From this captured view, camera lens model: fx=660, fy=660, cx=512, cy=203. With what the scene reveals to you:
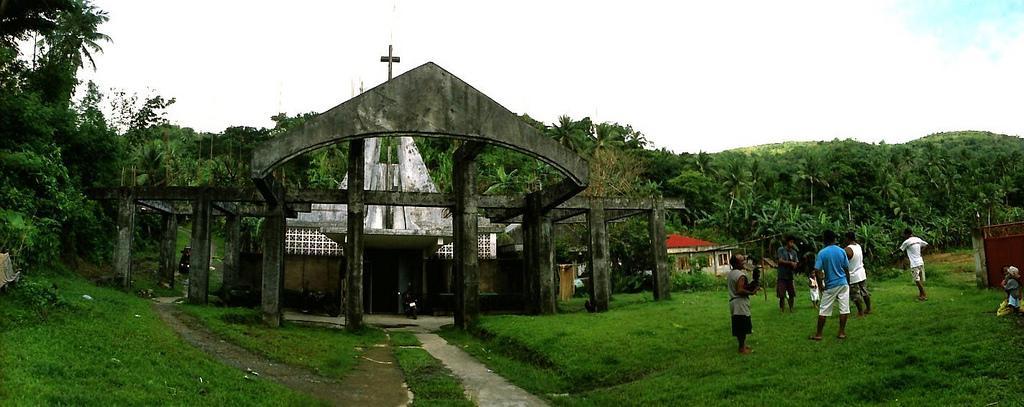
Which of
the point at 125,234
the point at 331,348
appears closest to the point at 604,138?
the point at 125,234

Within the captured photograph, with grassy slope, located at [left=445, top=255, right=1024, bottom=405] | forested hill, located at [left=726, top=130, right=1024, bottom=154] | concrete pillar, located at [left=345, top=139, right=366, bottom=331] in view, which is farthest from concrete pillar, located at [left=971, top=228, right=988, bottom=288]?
forested hill, located at [left=726, top=130, right=1024, bottom=154]

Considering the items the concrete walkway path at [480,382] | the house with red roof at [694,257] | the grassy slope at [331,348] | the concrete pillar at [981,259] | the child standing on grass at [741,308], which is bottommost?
the concrete walkway path at [480,382]

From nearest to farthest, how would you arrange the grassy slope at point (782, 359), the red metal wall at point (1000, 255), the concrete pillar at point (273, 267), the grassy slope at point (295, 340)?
the grassy slope at point (782, 359), the grassy slope at point (295, 340), the red metal wall at point (1000, 255), the concrete pillar at point (273, 267)

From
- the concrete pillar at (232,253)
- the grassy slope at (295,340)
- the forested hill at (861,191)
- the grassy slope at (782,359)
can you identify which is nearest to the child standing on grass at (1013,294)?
the grassy slope at (782,359)

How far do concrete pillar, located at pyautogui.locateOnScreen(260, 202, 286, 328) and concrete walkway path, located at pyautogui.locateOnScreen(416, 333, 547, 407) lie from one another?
4.49 m

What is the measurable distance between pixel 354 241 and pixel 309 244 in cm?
1108

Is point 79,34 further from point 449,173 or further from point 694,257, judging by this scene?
point 694,257

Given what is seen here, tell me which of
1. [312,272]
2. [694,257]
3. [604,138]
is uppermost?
[604,138]

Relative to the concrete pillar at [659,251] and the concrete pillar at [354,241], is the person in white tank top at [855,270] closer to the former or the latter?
the concrete pillar at [659,251]

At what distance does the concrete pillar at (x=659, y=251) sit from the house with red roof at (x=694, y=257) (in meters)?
13.1

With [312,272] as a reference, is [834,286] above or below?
below

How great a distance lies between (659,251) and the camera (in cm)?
2127

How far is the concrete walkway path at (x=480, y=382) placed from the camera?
8.64m

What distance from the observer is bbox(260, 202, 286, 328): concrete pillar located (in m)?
16.4
